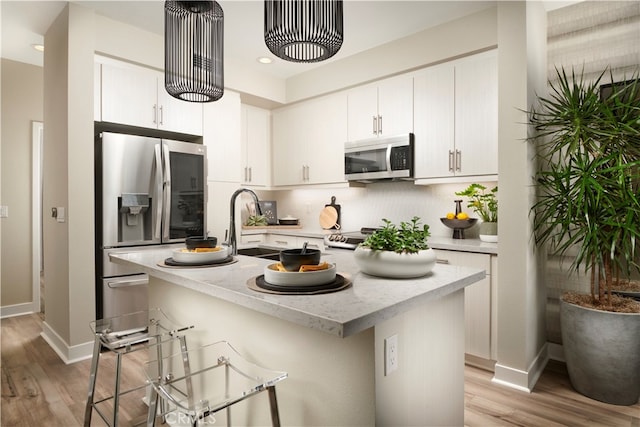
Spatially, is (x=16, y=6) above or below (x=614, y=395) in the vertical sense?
above

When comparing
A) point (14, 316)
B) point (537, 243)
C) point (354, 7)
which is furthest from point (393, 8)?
point (14, 316)

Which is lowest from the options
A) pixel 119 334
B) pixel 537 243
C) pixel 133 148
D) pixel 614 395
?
pixel 614 395

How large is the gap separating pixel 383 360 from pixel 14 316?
443 cm

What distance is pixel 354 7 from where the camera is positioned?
295cm

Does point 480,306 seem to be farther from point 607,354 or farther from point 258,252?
point 258,252

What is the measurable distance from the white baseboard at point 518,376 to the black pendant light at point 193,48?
256 cm

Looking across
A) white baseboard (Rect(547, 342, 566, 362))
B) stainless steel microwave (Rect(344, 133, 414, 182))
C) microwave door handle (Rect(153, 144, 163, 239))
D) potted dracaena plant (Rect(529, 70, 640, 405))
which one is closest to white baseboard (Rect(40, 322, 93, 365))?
microwave door handle (Rect(153, 144, 163, 239))

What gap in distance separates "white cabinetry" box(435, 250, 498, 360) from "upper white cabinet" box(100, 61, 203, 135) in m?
2.65

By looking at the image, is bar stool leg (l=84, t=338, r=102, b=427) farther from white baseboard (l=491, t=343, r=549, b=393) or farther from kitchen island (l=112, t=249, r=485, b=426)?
white baseboard (l=491, t=343, r=549, b=393)

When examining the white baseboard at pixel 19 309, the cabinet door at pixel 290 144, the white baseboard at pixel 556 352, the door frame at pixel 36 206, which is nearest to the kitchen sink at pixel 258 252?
the cabinet door at pixel 290 144

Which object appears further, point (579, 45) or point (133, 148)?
point (133, 148)

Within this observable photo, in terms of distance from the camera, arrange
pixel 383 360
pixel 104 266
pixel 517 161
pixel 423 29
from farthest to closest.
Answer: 1. pixel 423 29
2. pixel 104 266
3. pixel 517 161
4. pixel 383 360

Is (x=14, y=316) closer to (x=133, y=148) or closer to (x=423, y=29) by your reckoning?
(x=133, y=148)

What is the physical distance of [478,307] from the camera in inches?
108
